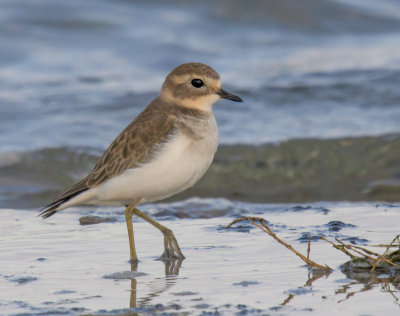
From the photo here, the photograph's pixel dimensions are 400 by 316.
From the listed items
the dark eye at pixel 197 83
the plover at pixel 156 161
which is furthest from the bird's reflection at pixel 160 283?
the dark eye at pixel 197 83

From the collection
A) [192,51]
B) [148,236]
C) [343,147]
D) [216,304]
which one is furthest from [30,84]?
[216,304]

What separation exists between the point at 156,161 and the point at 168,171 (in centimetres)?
11

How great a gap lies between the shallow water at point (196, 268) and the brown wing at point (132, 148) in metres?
0.46

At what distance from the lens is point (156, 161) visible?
5.13m

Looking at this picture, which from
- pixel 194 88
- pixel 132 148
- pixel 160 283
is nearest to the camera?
pixel 160 283

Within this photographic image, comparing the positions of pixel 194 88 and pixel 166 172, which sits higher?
pixel 194 88

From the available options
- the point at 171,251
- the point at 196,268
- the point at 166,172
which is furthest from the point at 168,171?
the point at 196,268

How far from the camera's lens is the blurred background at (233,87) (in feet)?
28.3

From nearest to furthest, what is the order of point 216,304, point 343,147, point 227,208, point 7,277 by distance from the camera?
point 216,304, point 7,277, point 227,208, point 343,147

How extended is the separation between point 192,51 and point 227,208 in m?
7.34

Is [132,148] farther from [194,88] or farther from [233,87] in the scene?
[233,87]

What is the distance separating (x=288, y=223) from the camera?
6.19 meters

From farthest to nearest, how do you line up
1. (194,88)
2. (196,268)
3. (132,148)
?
(194,88), (132,148), (196,268)

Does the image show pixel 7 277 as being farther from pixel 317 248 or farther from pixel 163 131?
pixel 317 248
